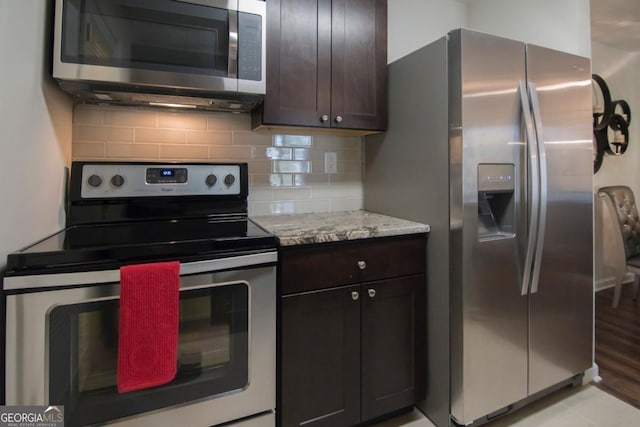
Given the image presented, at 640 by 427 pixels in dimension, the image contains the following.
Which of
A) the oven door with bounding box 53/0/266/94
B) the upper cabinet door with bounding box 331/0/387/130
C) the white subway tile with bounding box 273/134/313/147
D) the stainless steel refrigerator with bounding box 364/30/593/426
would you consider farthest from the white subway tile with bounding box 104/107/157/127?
the stainless steel refrigerator with bounding box 364/30/593/426

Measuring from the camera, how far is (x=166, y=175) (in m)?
1.53

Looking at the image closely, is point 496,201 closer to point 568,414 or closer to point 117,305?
point 568,414

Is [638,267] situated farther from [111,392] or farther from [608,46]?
[111,392]

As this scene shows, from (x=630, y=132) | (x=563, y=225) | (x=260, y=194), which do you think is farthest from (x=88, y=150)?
(x=630, y=132)

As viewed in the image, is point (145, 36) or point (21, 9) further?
point (145, 36)

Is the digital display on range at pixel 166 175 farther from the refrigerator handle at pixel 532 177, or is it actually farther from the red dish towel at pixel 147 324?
the refrigerator handle at pixel 532 177

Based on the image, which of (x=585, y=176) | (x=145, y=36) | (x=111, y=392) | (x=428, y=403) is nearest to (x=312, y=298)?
(x=111, y=392)

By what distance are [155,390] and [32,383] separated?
33cm

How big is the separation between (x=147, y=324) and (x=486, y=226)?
1437mm

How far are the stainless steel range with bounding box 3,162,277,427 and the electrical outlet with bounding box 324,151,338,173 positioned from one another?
732 mm

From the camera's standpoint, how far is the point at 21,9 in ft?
3.37

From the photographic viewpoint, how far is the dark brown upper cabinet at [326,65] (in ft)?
5.20

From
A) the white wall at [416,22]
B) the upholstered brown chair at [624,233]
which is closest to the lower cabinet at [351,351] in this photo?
the white wall at [416,22]

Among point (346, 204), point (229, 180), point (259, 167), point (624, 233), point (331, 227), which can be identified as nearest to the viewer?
point (331, 227)
